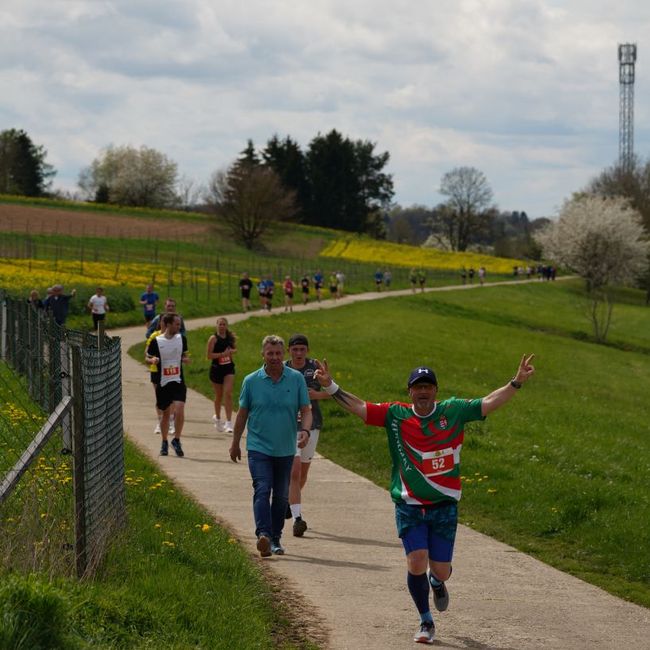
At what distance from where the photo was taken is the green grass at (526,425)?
1154 centimetres

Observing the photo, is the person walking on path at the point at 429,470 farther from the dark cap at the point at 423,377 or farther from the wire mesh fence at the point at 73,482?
the wire mesh fence at the point at 73,482

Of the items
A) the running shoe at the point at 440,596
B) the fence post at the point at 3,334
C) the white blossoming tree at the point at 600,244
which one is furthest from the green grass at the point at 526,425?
the white blossoming tree at the point at 600,244

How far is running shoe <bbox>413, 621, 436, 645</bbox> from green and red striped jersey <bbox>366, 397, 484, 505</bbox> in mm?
756

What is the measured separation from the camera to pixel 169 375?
15.6 metres

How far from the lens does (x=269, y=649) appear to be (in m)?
7.25

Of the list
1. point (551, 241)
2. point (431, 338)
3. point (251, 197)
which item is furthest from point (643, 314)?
point (431, 338)

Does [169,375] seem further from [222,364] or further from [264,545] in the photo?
[264,545]

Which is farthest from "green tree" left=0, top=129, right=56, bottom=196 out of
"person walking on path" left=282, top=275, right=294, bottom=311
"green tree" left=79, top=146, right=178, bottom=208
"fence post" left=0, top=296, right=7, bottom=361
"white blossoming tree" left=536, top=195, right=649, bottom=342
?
"fence post" left=0, top=296, right=7, bottom=361

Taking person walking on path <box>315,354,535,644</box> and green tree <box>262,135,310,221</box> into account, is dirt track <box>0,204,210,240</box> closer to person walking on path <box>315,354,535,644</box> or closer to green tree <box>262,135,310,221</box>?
green tree <box>262,135,310,221</box>

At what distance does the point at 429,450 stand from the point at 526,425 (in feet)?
38.9

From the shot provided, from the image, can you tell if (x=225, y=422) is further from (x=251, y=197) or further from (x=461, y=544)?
(x=251, y=197)

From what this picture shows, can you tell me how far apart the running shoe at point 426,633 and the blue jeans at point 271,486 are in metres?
2.45

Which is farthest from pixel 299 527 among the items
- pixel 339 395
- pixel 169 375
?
pixel 169 375

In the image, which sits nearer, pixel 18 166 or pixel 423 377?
pixel 423 377
